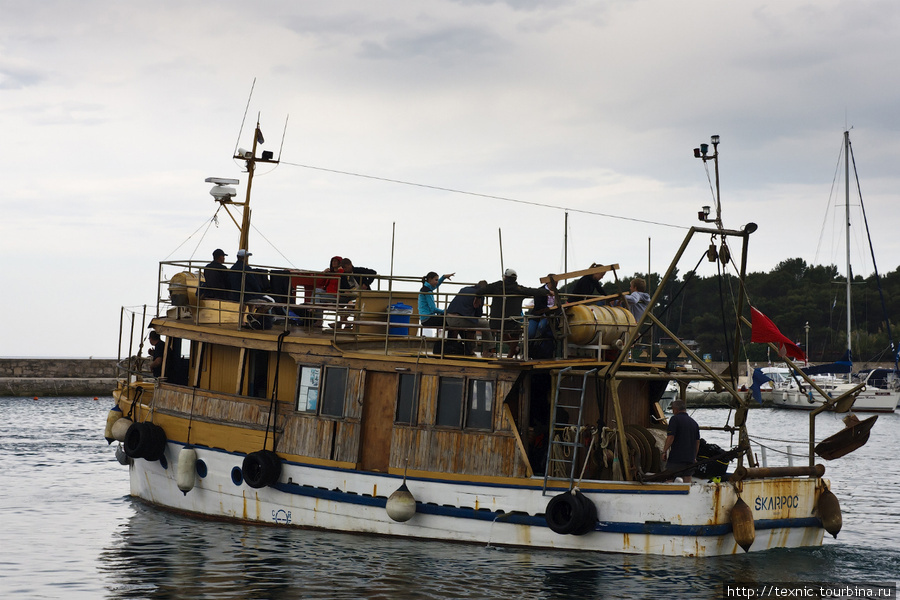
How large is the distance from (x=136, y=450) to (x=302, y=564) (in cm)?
495

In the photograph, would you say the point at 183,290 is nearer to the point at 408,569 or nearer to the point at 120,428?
the point at 120,428

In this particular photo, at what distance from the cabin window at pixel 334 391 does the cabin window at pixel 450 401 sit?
1.76 m

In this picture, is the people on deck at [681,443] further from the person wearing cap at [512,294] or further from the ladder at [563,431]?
the person wearing cap at [512,294]

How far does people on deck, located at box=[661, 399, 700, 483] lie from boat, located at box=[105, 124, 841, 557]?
244 millimetres

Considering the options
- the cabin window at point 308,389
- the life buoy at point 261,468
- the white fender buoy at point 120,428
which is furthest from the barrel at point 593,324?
the white fender buoy at point 120,428

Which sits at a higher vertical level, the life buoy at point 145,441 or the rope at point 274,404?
the rope at point 274,404

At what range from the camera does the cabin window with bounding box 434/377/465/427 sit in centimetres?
1589

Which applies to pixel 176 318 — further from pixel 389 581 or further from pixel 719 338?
pixel 719 338

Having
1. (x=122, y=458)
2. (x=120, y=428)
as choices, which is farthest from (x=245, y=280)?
(x=122, y=458)

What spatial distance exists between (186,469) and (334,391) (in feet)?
10.9

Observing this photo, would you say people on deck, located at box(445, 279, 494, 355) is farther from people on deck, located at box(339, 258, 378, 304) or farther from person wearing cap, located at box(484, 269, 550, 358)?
people on deck, located at box(339, 258, 378, 304)

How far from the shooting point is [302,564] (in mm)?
14906

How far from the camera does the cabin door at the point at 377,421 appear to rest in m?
16.4

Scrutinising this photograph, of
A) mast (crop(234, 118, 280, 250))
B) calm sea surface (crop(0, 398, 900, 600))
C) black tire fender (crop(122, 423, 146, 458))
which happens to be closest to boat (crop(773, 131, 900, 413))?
calm sea surface (crop(0, 398, 900, 600))
